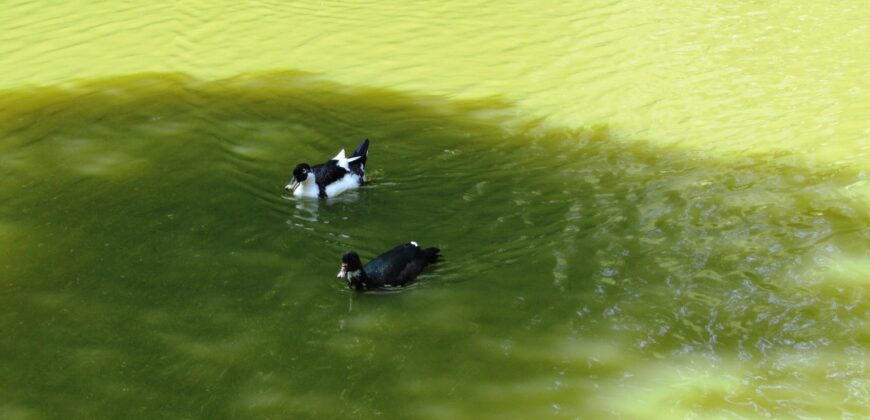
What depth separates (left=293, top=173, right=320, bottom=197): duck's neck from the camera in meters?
8.71

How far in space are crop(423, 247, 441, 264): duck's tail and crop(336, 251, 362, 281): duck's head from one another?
0.61 meters

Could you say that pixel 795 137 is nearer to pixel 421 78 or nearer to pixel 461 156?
pixel 461 156

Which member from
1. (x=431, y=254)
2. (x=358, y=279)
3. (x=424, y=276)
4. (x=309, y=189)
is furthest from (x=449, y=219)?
(x=358, y=279)

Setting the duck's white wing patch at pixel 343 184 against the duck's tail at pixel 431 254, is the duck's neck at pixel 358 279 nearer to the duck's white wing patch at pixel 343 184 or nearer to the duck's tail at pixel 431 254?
the duck's tail at pixel 431 254

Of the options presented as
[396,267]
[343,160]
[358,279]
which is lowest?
[358,279]

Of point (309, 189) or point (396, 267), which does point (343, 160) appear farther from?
point (396, 267)

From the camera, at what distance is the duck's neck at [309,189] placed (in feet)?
28.6

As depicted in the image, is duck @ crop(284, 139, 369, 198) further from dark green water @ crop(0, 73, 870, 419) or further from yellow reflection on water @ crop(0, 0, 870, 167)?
yellow reflection on water @ crop(0, 0, 870, 167)

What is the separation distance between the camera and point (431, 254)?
24.8ft

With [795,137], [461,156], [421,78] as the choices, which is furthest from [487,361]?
[421,78]

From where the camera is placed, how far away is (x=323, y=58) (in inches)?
505

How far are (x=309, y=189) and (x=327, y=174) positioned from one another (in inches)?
8.4

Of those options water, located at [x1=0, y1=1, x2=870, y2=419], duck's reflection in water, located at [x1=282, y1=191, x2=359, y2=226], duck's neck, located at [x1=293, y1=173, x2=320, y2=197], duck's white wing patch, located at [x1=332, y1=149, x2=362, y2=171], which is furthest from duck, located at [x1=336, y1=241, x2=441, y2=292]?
duck's white wing patch, located at [x1=332, y1=149, x2=362, y2=171]

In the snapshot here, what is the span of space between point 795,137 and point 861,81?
78.0 inches
